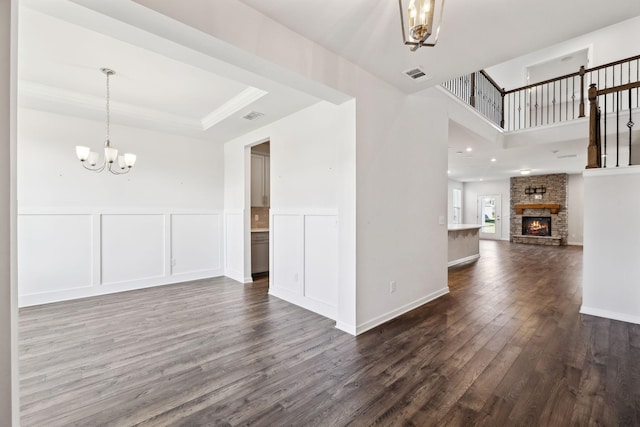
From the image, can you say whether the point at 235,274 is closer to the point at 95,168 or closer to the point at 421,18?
the point at 95,168

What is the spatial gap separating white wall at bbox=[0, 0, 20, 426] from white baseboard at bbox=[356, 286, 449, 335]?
2.42m

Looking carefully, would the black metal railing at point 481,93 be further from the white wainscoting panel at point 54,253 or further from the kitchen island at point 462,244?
the white wainscoting panel at point 54,253

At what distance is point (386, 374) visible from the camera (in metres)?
2.14

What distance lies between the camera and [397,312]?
3344mm

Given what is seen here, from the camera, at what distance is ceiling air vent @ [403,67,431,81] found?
288 centimetres

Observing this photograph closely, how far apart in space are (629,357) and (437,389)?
1.84 m

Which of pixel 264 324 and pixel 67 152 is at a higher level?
pixel 67 152

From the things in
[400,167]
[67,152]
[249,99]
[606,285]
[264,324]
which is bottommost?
[264,324]

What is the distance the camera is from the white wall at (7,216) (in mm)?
1104

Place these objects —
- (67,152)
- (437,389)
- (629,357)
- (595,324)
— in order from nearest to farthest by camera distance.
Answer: (437,389), (629,357), (595,324), (67,152)

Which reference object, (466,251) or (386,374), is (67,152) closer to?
(386,374)

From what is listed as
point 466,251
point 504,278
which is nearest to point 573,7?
point 504,278

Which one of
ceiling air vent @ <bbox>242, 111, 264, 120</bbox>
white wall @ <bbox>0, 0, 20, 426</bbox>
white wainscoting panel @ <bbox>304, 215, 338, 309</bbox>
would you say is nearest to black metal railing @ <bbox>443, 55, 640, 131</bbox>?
ceiling air vent @ <bbox>242, 111, 264, 120</bbox>

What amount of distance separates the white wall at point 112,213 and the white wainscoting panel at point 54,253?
0.01 meters
